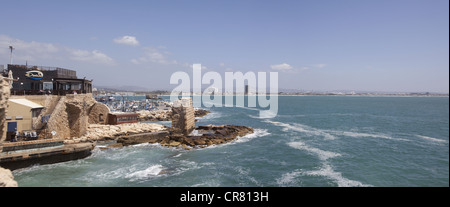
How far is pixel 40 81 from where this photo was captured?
32.3 metres

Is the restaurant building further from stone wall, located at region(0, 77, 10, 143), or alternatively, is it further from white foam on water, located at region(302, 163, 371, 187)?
white foam on water, located at region(302, 163, 371, 187)

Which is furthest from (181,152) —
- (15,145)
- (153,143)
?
(15,145)

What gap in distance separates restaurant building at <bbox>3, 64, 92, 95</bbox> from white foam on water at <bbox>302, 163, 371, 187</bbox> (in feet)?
101

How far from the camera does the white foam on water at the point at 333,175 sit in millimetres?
18141

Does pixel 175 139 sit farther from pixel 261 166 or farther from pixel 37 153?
pixel 37 153

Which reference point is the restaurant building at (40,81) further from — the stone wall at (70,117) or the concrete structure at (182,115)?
the concrete structure at (182,115)

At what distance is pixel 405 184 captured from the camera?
18453 millimetres

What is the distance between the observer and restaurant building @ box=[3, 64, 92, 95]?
2998 centimetres

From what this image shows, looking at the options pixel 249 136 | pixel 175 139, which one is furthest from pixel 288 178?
pixel 249 136

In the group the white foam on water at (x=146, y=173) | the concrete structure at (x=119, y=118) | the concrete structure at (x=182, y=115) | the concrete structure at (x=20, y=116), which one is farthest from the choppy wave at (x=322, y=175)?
the concrete structure at (x=119, y=118)

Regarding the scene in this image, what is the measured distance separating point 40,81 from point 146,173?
2464cm

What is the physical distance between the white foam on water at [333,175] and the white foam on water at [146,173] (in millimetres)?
13191
